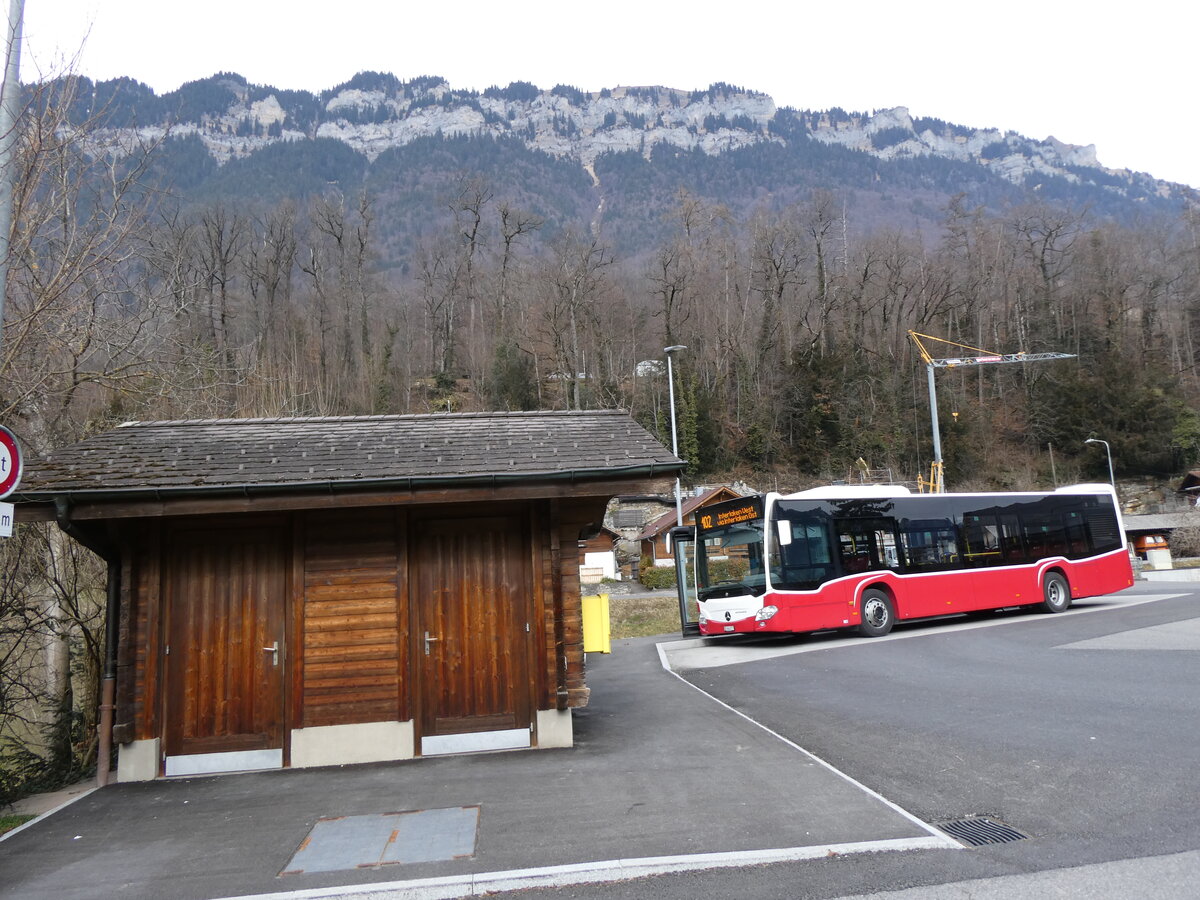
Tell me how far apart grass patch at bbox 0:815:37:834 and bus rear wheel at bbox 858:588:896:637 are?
48.6 ft

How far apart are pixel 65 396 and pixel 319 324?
1328 inches

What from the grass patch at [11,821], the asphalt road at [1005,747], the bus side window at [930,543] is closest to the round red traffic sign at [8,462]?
the grass patch at [11,821]

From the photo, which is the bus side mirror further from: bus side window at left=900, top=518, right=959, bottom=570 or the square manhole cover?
the square manhole cover

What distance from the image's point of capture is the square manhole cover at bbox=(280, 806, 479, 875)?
4.87 m

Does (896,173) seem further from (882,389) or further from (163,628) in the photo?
(163,628)

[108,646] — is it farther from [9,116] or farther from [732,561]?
[732,561]

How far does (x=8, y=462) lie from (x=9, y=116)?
10.9 ft

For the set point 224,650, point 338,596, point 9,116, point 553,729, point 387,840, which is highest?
point 9,116

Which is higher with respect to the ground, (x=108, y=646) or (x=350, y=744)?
(x=108, y=646)

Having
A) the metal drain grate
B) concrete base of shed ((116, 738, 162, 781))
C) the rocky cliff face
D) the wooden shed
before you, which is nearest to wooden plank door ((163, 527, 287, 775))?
the wooden shed

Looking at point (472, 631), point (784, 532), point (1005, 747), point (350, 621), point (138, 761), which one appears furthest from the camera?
point (784, 532)

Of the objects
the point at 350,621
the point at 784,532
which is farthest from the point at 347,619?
the point at 784,532

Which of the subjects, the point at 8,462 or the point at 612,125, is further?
the point at 612,125

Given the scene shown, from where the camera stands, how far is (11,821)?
6309mm
